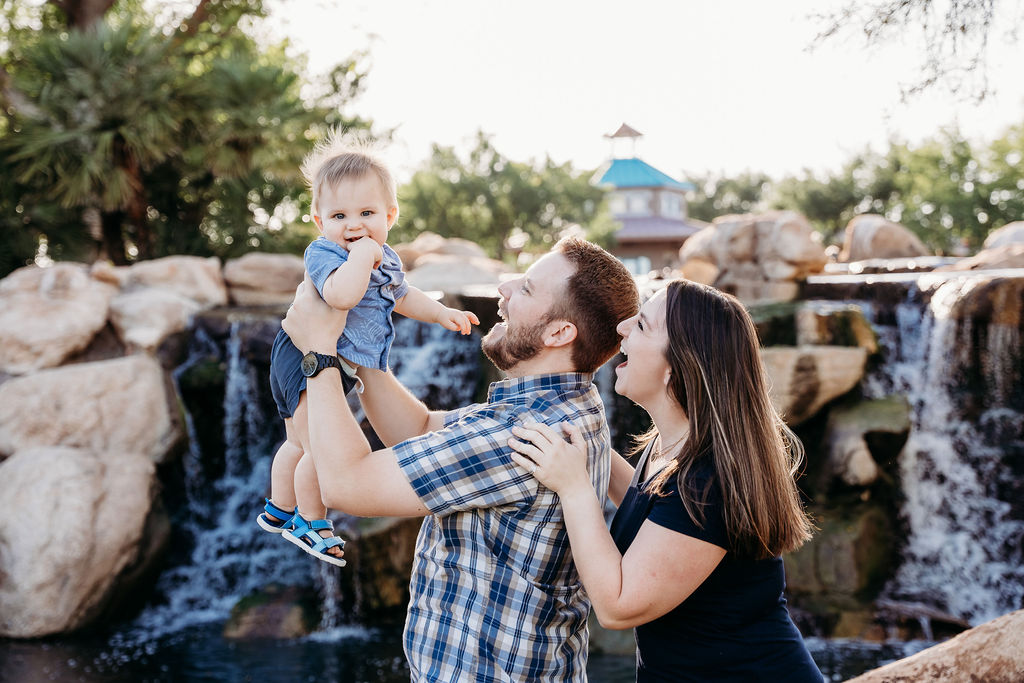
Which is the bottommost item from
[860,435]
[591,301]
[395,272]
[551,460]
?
[860,435]

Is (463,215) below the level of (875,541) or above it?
above

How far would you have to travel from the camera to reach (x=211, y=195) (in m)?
15.3

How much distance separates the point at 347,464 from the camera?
7.33ft

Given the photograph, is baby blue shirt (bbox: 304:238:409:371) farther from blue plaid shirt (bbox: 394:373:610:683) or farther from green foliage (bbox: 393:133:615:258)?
green foliage (bbox: 393:133:615:258)

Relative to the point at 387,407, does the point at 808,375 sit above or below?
below

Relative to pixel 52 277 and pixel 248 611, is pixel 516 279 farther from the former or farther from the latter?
pixel 52 277

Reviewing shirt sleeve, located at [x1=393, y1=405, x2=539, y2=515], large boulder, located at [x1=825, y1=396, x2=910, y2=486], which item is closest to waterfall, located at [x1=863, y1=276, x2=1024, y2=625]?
large boulder, located at [x1=825, y1=396, x2=910, y2=486]

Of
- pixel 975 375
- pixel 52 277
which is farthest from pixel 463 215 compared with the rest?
pixel 975 375

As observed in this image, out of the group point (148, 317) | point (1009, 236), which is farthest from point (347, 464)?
point (1009, 236)

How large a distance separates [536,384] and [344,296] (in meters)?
0.60

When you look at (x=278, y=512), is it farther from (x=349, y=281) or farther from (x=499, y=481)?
(x=499, y=481)

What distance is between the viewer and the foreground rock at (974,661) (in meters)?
2.79

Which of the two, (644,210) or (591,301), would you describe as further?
(644,210)

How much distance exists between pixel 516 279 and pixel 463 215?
78.4 ft
